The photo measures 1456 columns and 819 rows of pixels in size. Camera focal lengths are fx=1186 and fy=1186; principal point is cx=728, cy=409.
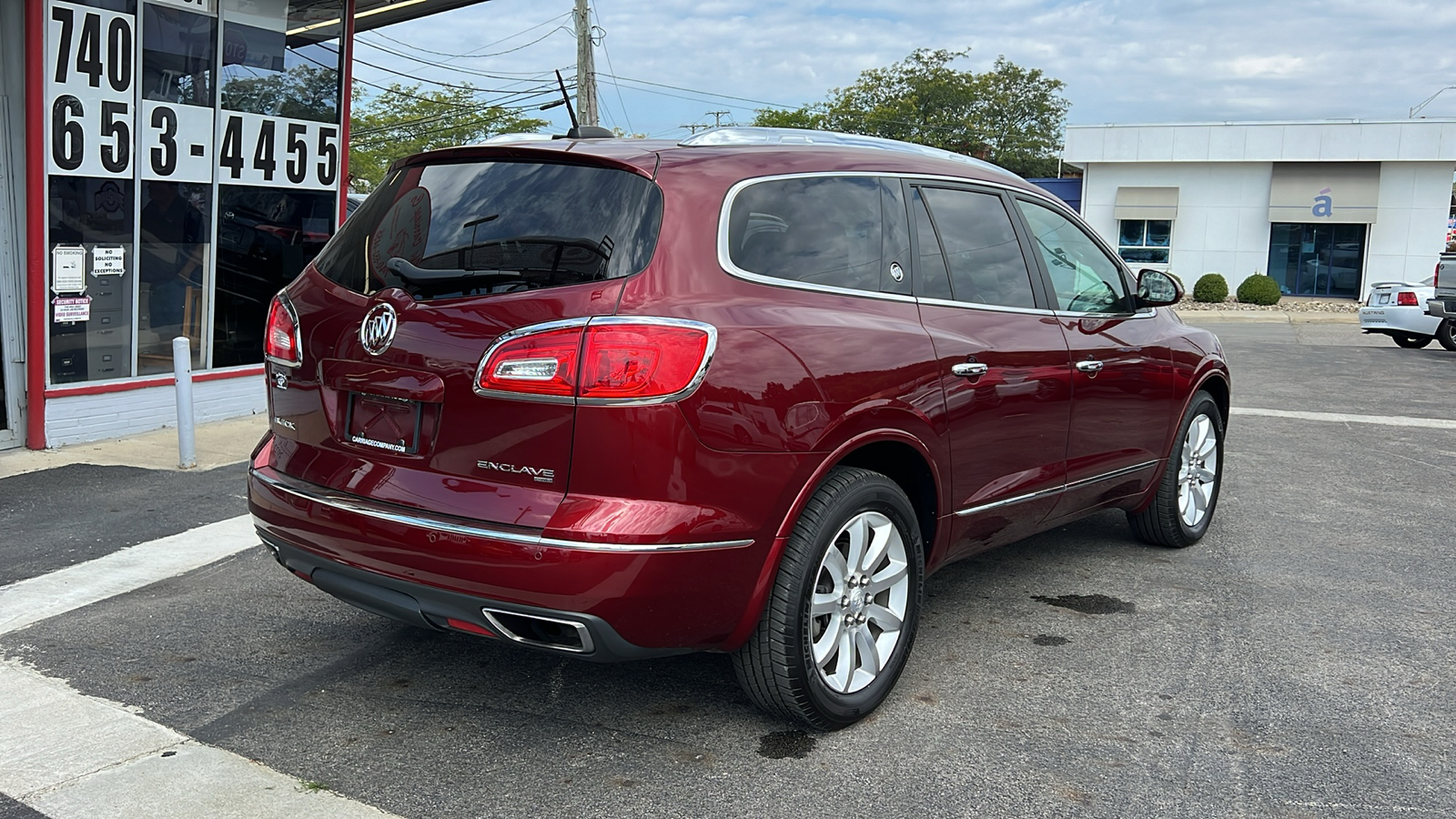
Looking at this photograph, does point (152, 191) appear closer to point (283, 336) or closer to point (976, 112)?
point (283, 336)

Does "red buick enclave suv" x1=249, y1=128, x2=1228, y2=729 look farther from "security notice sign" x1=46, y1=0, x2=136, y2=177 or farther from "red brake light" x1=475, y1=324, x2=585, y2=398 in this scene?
"security notice sign" x1=46, y1=0, x2=136, y2=177

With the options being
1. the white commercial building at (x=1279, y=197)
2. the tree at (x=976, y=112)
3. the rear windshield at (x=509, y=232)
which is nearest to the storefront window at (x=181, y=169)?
the rear windshield at (x=509, y=232)

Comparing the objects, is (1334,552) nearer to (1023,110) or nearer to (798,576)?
(798,576)

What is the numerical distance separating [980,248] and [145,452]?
6308mm

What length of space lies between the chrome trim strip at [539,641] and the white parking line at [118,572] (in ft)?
8.38

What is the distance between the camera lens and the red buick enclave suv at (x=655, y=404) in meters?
3.09

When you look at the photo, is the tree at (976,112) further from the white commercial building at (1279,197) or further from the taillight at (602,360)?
the taillight at (602,360)

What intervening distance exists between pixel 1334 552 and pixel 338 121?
8693 millimetres

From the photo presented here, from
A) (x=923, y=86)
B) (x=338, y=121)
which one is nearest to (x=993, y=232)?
(x=338, y=121)

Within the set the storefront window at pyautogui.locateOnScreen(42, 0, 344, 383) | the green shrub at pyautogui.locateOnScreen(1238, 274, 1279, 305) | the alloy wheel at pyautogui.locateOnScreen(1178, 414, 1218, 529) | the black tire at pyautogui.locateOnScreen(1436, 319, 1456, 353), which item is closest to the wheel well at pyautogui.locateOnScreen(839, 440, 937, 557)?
the alloy wheel at pyautogui.locateOnScreen(1178, 414, 1218, 529)

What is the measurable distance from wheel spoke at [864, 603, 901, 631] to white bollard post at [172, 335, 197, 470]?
18.2 ft

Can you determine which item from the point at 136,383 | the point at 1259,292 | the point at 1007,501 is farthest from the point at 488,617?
the point at 1259,292

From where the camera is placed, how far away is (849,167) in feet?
13.0

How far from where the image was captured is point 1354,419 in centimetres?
1077
